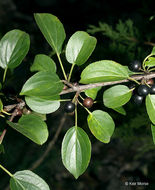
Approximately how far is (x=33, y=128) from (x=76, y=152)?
0.20m

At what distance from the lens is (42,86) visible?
3.12ft

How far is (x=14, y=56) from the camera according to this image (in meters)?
1.13

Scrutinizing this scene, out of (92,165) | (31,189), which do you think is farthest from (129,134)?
(92,165)

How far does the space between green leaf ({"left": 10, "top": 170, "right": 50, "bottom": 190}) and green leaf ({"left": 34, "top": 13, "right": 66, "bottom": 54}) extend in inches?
21.8

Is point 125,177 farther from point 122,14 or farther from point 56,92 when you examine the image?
point 56,92

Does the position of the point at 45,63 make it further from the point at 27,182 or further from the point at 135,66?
the point at 27,182

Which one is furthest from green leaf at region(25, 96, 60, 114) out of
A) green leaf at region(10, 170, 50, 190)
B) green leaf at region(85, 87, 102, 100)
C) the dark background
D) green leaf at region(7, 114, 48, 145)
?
the dark background

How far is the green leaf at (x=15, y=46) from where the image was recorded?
3.58 feet

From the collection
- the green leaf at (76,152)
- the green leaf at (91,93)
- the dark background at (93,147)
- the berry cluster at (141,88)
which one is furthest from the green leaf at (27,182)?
the dark background at (93,147)

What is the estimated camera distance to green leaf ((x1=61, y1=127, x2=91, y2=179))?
3.34 ft

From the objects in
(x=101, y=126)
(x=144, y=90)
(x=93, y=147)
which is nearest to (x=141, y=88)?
(x=144, y=90)

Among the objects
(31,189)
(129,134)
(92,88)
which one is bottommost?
(129,134)

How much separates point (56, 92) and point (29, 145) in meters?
2.91

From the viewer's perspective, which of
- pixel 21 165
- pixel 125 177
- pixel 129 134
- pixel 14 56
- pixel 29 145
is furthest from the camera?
pixel 29 145
